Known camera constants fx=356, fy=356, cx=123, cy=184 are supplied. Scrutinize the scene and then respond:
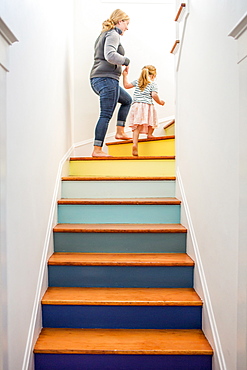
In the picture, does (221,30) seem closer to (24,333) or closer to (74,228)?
(74,228)

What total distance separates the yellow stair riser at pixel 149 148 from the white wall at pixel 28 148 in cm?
116

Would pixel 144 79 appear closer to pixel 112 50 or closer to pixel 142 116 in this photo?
pixel 142 116

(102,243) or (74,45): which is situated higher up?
(74,45)

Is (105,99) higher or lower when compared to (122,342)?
higher

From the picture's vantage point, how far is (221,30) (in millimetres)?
1628

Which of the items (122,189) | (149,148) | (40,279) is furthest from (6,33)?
(149,148)

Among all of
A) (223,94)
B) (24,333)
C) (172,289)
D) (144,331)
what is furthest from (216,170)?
(24,333)

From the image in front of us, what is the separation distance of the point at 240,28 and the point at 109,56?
1928mm

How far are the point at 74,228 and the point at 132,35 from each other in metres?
2.78

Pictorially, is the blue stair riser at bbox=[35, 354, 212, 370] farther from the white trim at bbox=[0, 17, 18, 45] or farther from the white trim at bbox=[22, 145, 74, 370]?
the white trim at bbox=[0, 17, 18, 45]

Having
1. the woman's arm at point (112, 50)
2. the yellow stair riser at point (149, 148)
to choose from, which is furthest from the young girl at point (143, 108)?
the woman's arm at point (112, 50)

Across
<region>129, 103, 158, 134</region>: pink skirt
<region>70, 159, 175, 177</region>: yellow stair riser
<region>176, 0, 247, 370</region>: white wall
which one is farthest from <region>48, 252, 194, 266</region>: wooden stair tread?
<region>129, 103, 158, 134</region>: pink skirt

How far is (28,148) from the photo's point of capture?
1.81 metres

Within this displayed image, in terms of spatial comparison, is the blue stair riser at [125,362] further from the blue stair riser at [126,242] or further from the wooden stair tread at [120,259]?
the blue stair riser at [126,242]
